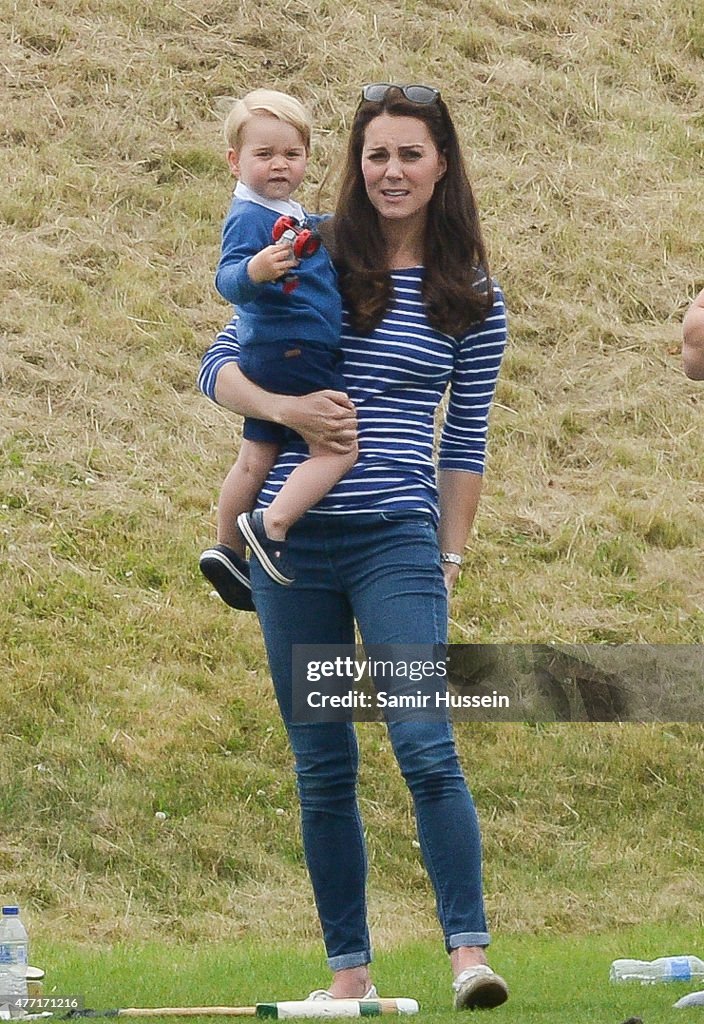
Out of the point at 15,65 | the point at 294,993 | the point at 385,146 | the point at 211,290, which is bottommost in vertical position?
the point at 294,993

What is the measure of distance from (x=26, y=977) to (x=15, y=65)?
450 inches

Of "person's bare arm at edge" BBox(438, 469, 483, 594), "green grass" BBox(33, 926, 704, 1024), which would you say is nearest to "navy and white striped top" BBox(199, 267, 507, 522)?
"person's bare arm at edge" BBox(438, 469, 483, 594)

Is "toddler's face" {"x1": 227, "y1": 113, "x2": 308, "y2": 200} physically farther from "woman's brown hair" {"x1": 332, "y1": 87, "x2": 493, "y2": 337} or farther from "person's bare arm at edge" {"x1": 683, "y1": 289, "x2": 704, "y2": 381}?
"person's bare arm at edge" {"x1": 683, "y1": 289, "x2": 704, "y2": 381}

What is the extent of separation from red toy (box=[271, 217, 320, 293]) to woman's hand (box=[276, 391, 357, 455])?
0.90ft

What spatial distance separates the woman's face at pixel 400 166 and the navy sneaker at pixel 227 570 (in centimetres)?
97

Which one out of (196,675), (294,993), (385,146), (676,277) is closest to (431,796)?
(294,993)

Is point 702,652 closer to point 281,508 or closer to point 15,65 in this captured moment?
point 281,508

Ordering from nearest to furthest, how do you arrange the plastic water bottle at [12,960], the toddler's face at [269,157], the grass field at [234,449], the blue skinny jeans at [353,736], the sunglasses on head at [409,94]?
the blue skinny jeans at [353,736] < the plastic water bottle at [12,960] < the sunglasses on head at [409,94] < the toddler's face at [269,157] < the grass field at [234,449]

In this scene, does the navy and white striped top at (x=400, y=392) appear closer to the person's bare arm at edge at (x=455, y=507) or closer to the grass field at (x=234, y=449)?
the person's bare arm at edge at (x=455, y=507)

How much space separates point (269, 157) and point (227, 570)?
1.08 meters

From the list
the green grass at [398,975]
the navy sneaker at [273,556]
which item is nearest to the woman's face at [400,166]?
the navy sneaker at [273,556]

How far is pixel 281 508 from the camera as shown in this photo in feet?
12.9

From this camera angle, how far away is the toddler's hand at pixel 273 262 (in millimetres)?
3902

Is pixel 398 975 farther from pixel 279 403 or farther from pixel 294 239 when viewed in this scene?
pixel 294 239
